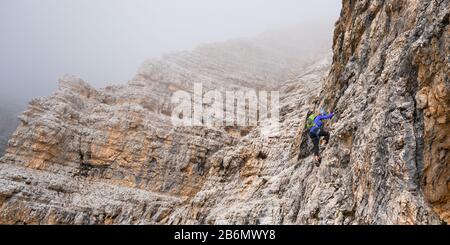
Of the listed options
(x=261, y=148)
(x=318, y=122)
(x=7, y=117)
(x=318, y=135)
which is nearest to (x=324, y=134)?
(x=318, y=135)

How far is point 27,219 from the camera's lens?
34.6 m

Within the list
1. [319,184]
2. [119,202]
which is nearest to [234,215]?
[319,184]

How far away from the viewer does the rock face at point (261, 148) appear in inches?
386

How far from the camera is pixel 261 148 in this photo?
2727cm

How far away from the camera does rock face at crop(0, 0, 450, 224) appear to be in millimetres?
9805

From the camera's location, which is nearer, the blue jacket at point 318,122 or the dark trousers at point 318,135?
the blue jacket at point 318,122

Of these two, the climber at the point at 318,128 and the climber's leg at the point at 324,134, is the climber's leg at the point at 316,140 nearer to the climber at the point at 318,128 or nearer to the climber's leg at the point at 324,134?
the climber at the point at 318,128

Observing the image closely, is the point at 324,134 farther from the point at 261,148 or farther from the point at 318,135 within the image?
the point at 261,148

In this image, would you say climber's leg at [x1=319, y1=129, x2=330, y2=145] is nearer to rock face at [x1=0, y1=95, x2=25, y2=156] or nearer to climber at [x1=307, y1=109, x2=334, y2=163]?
climber at [x1=307, y1=109, x2=334, y2=163]

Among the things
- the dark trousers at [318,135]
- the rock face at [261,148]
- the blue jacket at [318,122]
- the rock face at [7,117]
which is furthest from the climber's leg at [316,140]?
the rock face at [7,117]

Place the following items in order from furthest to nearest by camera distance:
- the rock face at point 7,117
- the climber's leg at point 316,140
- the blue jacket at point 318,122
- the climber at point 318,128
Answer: the rock face at point 7,117, the climber's leg at point 316,140, the climber at point 318,128, the blue jacket at point 318,122
